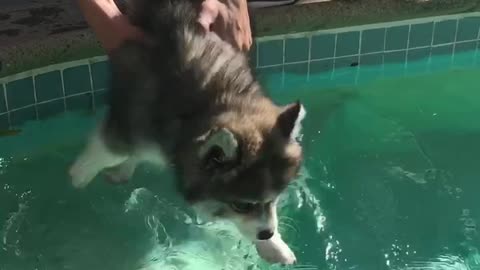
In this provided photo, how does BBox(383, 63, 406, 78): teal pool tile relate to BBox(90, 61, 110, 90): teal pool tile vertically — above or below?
below

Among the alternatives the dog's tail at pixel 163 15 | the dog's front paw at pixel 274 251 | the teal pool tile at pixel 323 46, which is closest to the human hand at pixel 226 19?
the dog's tail at pixel 163 15

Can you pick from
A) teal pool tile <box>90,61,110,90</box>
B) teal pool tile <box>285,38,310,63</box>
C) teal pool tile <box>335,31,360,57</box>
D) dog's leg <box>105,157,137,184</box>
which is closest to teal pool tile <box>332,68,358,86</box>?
teal pool tile <box>335,31,360,57</box>

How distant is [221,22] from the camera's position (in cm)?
328

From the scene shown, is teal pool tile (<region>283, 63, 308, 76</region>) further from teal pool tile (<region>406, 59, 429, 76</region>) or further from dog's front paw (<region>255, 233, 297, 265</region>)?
dog's front paw (<region>255, 233, 297, 265</region>)

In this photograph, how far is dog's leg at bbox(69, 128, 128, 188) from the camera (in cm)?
328

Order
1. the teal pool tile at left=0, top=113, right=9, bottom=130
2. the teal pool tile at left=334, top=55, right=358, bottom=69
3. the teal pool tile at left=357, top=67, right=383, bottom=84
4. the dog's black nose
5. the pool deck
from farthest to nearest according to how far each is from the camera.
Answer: the teal pool tile at left=357, top=67, right=383, bottom=84 < the teal pool tile at left=334, top=55, right=358, bottom=69 < the teal pool tile at left=0, top=113, right=9, bottom=130 < the pool deck < the dog's black nose

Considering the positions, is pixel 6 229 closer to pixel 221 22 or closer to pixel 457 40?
pixel 221 22

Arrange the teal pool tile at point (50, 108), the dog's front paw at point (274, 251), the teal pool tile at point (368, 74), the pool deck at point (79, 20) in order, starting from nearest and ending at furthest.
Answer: the dog's front paw at point (274, 251) < the pool deck at point (79, 20) < the teal pool tile at point (50, 108) < the teal pool tile at point (368, 74)

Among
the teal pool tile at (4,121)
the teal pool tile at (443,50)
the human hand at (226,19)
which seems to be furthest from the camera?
the teal pool tile at (443,50)

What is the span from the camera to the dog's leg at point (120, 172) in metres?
3.59

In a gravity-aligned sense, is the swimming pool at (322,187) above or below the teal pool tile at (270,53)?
below

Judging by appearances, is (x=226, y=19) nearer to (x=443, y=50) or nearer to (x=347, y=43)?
(x=347, y=43)

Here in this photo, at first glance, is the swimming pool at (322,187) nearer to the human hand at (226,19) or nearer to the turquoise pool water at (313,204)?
the turquoise pool water at (313,204)

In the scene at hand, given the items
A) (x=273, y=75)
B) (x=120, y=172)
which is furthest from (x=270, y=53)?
(x=120, y=172)
